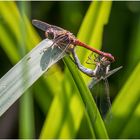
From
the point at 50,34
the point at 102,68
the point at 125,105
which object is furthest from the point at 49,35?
the point at 125,105

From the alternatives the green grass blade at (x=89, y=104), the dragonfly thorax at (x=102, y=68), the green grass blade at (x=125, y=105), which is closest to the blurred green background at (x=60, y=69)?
the green grass blade at (x=125, y=105)

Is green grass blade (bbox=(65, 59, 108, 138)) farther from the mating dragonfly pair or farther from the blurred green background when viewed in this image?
the blurred green background

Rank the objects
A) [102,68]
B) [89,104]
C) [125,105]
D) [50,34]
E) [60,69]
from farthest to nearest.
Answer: [60,69] → [125,105] → [102,68] → [50,34] → [89,104]

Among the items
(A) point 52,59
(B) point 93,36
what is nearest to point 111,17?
(B) point 93,36

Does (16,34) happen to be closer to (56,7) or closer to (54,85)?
(54,85)

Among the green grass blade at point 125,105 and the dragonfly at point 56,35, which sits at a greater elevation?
the dragonfly at point 56,35

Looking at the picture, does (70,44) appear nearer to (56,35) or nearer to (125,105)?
(56,35)

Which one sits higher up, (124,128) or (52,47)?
(52,47)

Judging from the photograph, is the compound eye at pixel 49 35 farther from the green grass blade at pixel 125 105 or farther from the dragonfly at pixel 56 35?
the green grass blade at pixel 125 105

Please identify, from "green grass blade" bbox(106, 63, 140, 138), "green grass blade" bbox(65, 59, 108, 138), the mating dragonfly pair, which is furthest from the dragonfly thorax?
"green grass blade" bbox(65, 59, 108, 138)
